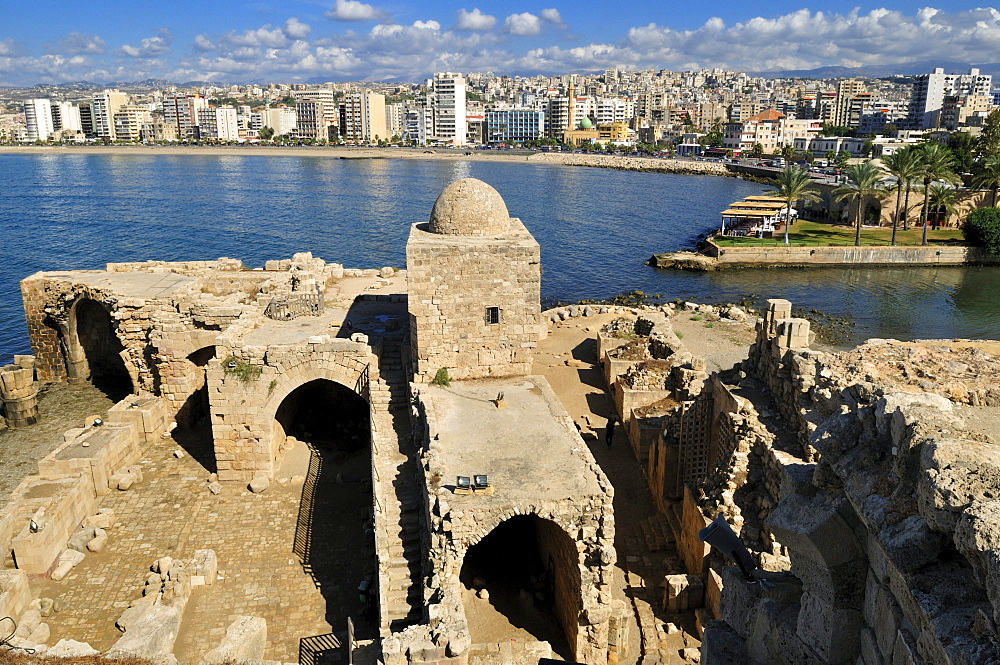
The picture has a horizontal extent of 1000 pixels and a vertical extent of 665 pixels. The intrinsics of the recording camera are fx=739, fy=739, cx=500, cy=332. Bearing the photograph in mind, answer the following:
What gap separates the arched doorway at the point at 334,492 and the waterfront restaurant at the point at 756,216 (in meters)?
43.2

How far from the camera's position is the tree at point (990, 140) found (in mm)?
67225

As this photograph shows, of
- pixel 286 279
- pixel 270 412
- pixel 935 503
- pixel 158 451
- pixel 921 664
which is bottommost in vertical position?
pixel 158 451

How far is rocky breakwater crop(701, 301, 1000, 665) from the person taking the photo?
3.27 meters

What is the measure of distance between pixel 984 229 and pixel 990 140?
24574mm

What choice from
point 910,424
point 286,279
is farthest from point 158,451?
point 910,424

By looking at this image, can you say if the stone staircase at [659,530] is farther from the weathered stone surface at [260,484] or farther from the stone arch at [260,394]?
the weathered stone surface at [260,484]

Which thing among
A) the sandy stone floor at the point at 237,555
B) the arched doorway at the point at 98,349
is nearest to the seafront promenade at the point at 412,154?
the arched doorway at the point at 98,349

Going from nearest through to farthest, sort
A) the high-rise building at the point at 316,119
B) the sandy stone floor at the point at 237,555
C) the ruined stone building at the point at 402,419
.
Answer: the ruined stone building at the point at 402,419
the sandy stone floor at the point at 237,555
the high-rise building at the point at 316,119

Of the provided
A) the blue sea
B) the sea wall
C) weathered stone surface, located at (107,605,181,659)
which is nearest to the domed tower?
weathered stone surface, located at (107,605,181,659)

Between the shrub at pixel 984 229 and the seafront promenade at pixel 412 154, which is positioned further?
the seafront promenade at pixel 412 154

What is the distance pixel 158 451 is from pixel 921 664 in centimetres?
2046

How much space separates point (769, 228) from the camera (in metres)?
58.0

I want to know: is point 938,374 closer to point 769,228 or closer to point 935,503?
point 935,503

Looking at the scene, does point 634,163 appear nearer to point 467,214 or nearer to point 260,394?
point 467,214
